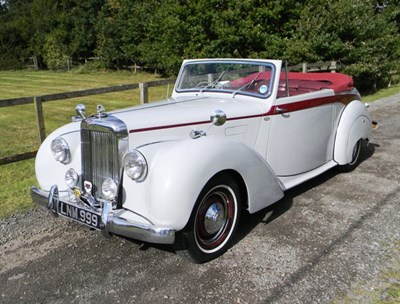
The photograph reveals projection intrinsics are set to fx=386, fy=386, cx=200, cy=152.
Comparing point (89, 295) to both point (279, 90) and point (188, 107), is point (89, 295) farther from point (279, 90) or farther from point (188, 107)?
point (279, 90)

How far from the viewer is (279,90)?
14.1ft

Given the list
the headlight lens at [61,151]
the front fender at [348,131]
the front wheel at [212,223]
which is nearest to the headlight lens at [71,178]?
the headlight lens at [61,151]

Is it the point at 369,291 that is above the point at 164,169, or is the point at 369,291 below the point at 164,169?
below

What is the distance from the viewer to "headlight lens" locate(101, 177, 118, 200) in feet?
10.3

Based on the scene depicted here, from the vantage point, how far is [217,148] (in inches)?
124

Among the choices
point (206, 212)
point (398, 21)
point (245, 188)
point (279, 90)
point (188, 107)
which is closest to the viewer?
point (206, 212)

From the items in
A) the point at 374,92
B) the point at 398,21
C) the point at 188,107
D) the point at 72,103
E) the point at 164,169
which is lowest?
the point at 72,103

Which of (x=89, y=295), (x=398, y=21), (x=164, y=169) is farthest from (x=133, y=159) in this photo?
(x=398, y=21)

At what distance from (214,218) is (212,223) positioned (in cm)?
5

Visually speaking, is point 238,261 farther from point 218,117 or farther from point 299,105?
point 299,105

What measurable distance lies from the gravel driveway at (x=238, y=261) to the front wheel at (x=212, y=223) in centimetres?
12

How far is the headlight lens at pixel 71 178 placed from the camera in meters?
3.42

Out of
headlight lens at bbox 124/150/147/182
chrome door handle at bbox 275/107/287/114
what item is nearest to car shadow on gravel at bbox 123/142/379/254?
headlight lens at bbox 124/150/147/182

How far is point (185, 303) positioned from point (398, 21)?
30.0 m
